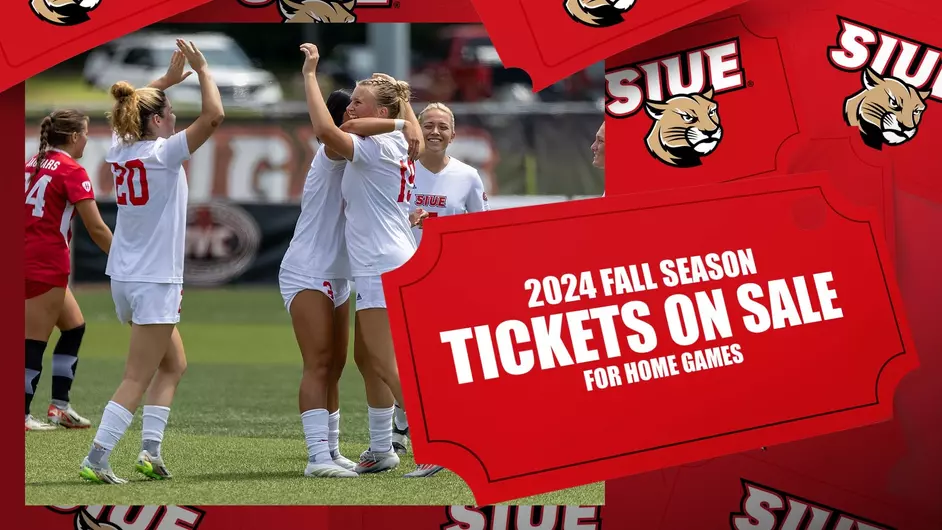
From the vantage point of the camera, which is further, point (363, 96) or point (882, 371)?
point (363, 96)

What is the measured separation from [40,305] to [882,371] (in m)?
4.73

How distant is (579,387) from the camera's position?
198 inches

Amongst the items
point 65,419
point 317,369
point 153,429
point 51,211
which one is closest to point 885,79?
point 317,369

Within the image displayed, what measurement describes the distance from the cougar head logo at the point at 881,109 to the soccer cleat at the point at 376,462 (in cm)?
272

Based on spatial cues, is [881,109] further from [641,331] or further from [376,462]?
[376,462]

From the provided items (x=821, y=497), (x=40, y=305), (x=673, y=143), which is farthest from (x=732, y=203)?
(x=40, y=305)

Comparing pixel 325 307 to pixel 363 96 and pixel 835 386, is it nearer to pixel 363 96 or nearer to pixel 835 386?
pixel 363 96

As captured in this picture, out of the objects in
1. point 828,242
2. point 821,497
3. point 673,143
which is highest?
point 673,143

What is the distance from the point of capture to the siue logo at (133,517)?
5227mm

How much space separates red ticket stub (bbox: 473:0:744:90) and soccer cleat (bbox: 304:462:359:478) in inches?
84.7

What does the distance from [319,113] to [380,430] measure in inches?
69.1

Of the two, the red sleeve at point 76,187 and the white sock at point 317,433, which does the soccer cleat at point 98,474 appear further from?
the red sleeve at point 76,187

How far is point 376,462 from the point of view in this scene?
21.5 ft

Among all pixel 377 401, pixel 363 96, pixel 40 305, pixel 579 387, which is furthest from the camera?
pixel 40 305
